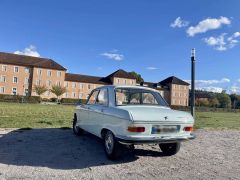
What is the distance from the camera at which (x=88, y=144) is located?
320 inches

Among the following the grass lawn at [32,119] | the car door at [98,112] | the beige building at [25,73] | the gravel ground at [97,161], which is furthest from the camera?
the beige building at [25,73]

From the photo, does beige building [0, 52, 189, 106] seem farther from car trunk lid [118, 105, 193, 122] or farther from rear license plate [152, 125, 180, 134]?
rear license plate [152, 125, 180, 134]

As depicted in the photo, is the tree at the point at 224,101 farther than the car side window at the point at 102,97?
Yes

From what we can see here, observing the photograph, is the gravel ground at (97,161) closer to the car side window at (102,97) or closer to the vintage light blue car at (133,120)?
the vintage light blue car at (133,120)

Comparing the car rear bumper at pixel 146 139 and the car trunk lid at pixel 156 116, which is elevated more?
the car trunk lid at pixel 156 116

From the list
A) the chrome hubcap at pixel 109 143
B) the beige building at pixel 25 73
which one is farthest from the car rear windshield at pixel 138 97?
the beige building at pixel 25 73

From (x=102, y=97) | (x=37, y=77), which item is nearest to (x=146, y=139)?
(x=102, y=97)

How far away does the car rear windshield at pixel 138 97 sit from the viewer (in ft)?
23.4

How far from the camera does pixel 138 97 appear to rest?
294 inches

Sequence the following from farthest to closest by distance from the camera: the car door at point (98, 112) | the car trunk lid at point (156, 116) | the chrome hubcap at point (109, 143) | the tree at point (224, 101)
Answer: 1. the tree at point (224, 101)
2. the car door at point (98, 112)
3. the chrome hubcap at point (109, 143)
4. the car trunk lid at point (156, 116)

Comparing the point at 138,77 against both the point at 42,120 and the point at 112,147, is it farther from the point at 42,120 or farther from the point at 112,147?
the point at 112,147

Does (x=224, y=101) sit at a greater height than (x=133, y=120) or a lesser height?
greater

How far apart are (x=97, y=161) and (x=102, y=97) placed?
190 centimetres

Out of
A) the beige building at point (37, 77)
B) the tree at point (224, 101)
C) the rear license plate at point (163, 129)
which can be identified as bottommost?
the rear license plate at point (163, 129)
